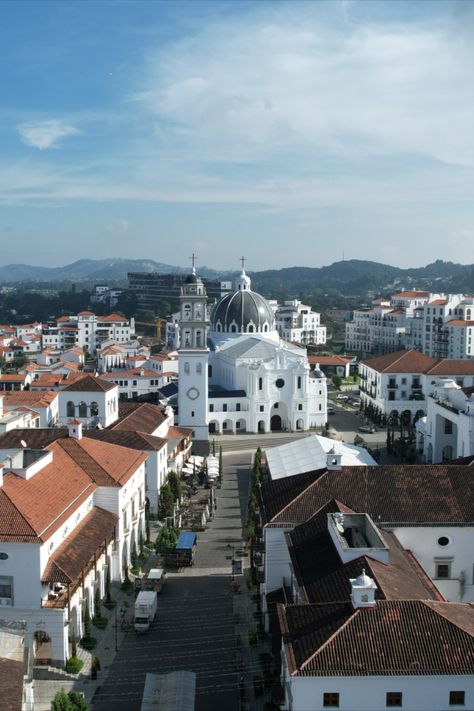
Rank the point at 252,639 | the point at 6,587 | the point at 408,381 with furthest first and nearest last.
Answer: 1. the point at 408,381
2. the point at 252,639
3. the point at 6,587

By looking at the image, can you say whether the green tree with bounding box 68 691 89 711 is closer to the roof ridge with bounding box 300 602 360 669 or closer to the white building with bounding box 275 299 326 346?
the roof ridge with bounding box 300 602 360 669

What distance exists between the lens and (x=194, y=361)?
5231 centimetres

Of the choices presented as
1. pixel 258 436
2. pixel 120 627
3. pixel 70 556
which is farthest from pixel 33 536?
pixel 258 436

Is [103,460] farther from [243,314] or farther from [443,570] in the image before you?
[243,314]

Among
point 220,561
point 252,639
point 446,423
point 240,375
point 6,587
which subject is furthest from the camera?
point 240,375

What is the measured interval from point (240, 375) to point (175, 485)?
21950 millimetres

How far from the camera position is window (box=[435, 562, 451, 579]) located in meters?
24.8

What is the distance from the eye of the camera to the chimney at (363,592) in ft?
56.0

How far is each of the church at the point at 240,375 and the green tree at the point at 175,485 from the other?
1305 centimetres

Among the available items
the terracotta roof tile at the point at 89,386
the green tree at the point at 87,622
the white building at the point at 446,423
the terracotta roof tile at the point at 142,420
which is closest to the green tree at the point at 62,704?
the green tree at the point at 87,622

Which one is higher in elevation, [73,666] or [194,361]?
[194,361]

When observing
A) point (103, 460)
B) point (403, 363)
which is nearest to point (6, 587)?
point (103, 460)

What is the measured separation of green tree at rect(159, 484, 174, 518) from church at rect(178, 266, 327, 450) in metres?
15.3

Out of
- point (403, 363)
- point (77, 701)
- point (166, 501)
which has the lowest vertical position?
point (77, 701)
